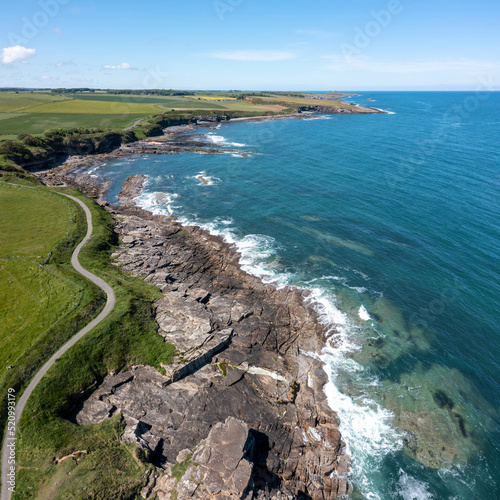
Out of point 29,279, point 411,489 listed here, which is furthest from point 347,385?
point 29,279

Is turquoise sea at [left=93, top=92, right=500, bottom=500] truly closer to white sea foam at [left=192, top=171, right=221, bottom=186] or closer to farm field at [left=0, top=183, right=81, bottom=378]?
→ white sea foam at [left=192, top=171, right=221, bottom=186]

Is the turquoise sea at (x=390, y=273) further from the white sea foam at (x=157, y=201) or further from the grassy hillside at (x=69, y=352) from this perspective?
the grassy hillside at (x=69, y=352)

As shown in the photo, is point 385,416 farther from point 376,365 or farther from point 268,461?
point 268,461

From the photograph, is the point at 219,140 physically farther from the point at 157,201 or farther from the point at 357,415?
the point at 357,415

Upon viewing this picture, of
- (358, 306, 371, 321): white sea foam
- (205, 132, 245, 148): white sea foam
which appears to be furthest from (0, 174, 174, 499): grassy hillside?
(205, 132, 245, 148): white sea foam

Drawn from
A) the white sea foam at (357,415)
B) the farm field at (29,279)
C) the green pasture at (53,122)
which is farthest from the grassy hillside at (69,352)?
the green pasture at (53,122)

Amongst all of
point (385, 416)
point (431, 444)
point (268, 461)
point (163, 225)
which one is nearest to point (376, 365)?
point (385, 416)
